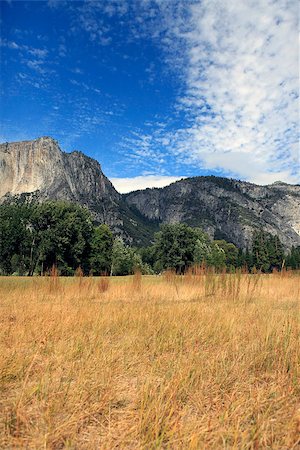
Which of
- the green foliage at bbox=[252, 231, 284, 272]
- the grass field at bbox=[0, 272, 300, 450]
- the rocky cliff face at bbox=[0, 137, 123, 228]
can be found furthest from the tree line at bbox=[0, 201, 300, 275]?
the rocky cliff face at bbox=[0, 137, 123, 228]

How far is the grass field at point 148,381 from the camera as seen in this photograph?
209 cm

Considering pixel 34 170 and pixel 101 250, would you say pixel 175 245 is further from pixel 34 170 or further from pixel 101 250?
pixel 34 170

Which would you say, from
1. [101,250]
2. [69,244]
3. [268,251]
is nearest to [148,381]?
[69,244]

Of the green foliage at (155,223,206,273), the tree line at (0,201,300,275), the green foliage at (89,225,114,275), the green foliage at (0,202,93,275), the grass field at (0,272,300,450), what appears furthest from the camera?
the green foliage at (155,223,206,273)

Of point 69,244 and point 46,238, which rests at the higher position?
point 46,238

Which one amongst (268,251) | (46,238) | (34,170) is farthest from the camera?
(34,170)

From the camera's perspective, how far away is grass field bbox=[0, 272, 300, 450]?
6.85ft

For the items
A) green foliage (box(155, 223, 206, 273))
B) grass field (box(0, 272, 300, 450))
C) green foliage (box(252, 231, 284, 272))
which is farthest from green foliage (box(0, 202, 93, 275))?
green foliage (box(252, 231, 284, 272))

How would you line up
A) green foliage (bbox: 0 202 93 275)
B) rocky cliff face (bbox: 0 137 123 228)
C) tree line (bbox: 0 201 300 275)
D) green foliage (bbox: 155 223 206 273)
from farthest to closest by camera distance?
rocky cliff face (bbox: 0 137 123 228)
green foliage (bbox: 155 223 206 273)
tree line (bbox: 0 201 300 275)
green foliage (bbox: 0 202 93 275)

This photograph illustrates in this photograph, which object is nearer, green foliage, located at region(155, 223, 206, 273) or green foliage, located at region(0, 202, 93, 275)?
green foliage, located at region(0, 202, 93, 275)

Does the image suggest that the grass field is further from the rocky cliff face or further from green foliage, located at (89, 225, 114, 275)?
the rocky cliff face

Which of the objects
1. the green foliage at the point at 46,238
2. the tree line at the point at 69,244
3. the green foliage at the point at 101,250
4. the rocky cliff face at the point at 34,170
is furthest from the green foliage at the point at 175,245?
the rocky cliff face at the point at 34,170

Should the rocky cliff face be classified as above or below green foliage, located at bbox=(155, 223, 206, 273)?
above

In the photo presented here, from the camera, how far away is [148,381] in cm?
274
